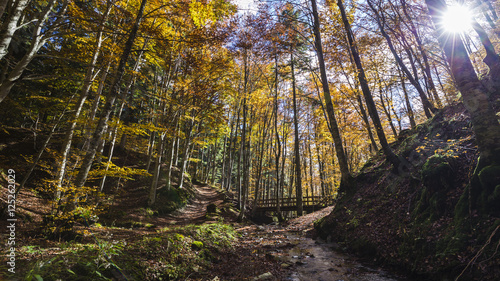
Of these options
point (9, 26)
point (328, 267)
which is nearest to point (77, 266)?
point (9, 26)

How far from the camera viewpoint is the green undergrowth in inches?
116

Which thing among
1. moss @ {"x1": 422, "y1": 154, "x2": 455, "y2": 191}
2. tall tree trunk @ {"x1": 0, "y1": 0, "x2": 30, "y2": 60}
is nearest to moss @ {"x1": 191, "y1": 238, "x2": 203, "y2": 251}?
tall tree trunk @ {"x1": 0, "y1": 0, "x2": 30, "y2": 60}

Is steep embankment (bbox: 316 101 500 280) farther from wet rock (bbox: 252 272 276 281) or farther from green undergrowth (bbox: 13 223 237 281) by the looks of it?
green undergrowth (bbox: 13 223 237 281)

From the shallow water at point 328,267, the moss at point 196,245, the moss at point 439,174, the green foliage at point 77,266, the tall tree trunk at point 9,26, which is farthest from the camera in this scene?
the moss at point 196,245

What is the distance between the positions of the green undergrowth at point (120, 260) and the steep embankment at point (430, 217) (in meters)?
4.59

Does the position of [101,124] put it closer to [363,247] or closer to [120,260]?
[120,260]

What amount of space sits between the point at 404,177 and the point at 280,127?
49.1 ft

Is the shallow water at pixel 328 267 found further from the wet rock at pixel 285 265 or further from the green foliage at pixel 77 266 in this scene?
the green foliage at pixel 77 266

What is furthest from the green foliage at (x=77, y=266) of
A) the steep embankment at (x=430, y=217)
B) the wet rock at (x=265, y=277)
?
the steep embankment at (x=430, y=217)

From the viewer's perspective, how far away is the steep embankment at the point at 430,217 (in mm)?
3320

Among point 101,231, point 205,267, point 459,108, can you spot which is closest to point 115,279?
point 205,267

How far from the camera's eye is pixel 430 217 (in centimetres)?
446

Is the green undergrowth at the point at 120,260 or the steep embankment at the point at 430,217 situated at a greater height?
the steep embankment at the point at 430,217

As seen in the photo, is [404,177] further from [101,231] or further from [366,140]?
[366,140]
